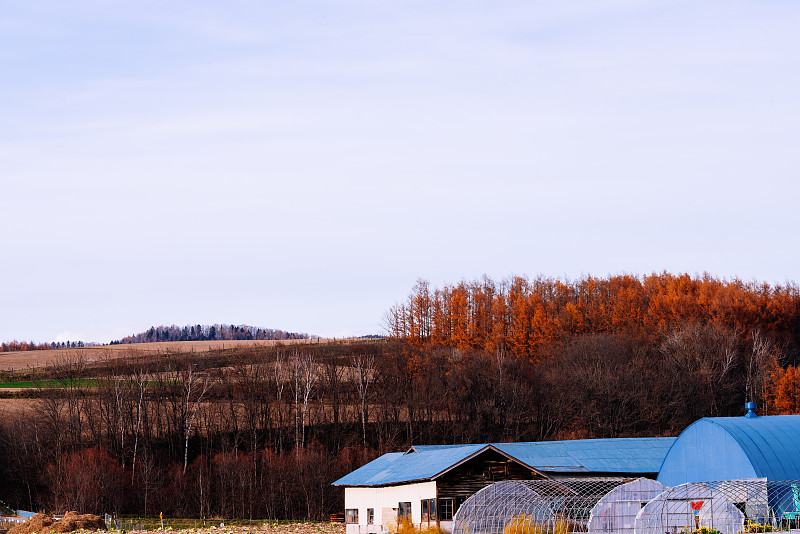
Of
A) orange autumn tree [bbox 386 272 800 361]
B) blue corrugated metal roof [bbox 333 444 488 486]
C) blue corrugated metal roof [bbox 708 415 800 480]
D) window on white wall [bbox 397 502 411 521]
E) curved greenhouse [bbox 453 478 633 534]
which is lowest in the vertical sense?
window on white wall [bbox 397 502 411 521]

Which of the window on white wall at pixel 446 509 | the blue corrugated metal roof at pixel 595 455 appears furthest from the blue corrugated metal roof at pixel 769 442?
the window on white wall at pixel 446 509

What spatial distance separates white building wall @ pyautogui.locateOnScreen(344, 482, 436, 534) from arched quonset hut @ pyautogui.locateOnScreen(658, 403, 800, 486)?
1047cm

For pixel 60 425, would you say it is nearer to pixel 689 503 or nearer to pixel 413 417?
pixel 413 417

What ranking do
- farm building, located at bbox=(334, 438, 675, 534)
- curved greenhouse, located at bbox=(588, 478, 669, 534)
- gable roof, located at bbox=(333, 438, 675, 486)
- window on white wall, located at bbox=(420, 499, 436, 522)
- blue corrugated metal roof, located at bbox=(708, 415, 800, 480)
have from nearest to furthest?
curved greenhouse, located at bbox=(588, 478, 669, 534) < blue corrugated metal roof, located at bbox=(708, 415, 800, 480) < window on white wall, located at bbox=(420, 499, 436, 522) < farm building, located at bbox=(334, 438, 675, 534) < gable roof, located at bbox=(333, 438, 675, 486)

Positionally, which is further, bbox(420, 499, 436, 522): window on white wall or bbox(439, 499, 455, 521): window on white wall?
bbox(420, 499, 436, 522): window on white wall

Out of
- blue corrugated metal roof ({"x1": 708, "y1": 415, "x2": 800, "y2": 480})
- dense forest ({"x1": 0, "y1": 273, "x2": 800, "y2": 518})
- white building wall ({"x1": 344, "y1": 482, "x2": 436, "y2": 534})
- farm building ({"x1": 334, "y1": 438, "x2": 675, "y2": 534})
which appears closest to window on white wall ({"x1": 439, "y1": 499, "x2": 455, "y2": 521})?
farm building ({"x1": 334, "y1": 438, "x2": 675, "y2": 534})

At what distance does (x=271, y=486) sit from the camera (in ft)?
191

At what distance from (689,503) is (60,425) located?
53398mm

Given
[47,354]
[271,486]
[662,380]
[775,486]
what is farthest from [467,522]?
[47,354]

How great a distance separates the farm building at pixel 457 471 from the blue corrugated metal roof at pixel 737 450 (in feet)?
17.3

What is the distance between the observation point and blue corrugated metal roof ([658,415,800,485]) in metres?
32.3

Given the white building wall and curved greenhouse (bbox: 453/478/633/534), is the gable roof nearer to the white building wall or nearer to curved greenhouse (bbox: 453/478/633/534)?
the white building wall

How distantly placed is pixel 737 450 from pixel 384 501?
16036 mm

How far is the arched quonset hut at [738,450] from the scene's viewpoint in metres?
32.3
